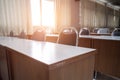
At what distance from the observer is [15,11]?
3500 mm

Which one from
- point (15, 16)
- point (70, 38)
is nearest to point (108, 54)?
point (70, 38)

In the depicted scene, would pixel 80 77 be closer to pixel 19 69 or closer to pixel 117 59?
pixel 19 69

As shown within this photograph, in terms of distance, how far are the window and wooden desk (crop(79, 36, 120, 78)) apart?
2.27 meters

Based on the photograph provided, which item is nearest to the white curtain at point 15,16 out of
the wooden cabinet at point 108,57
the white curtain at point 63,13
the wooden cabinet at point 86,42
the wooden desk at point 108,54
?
the white curtain at point 63,13

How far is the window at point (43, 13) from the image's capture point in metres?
4.07

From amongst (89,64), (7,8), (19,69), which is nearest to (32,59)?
(19,69)

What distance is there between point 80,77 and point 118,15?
5083 mm

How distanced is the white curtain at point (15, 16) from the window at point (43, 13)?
323 mm

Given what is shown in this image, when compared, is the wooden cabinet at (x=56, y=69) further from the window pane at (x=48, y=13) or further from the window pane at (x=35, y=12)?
the window pane at (x=48, y=13)

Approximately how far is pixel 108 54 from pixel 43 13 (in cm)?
285

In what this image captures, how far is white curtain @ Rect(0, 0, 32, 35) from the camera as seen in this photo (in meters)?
3.30

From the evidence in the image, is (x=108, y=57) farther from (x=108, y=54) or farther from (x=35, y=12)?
(x=35, y=12)

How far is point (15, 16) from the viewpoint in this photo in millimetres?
3502

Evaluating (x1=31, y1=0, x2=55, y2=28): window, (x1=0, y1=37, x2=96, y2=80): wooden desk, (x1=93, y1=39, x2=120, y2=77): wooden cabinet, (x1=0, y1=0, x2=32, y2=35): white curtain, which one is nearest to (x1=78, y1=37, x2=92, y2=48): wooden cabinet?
(x1=93, y1=39, x2=120, y2=77): wooden cabinet
